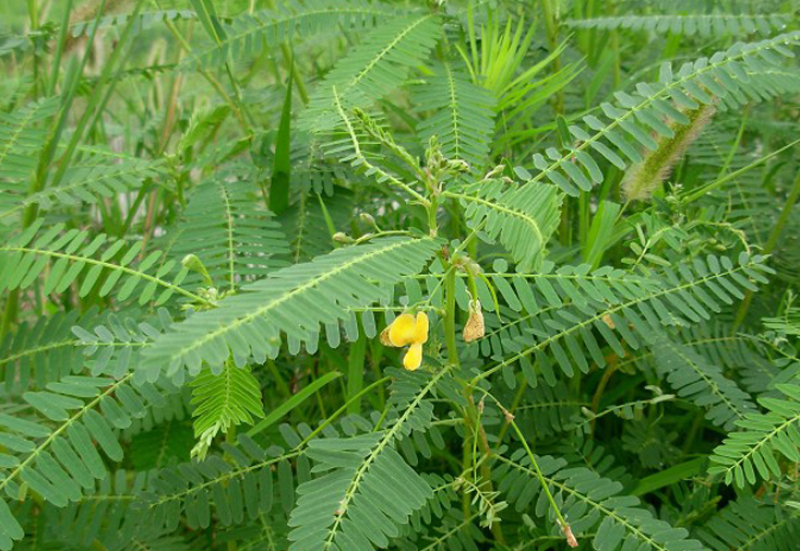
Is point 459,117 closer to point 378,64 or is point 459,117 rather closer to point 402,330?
point 378,64

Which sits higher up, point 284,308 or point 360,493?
point 284,308

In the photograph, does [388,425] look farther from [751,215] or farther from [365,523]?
[751,215]

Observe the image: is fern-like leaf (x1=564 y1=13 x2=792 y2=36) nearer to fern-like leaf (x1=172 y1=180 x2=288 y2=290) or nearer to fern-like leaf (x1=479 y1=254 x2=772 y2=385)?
fern-like leaf (x1=479 y1=254 x2=772 y2=385)

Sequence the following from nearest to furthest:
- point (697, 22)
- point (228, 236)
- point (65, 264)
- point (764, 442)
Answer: point (764, 442), point (65, 264), point (228, 236), point (697, 22)

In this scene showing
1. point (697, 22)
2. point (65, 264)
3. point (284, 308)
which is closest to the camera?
point (284, 308)

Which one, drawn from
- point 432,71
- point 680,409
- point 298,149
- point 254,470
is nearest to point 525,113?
point 432,71

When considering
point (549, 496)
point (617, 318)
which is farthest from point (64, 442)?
point (617, 318)

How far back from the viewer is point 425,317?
0.64 m

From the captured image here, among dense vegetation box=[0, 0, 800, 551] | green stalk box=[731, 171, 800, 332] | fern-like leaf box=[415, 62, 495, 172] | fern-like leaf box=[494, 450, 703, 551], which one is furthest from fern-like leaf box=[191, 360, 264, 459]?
green stalk box=[731, 171, 800, 332]

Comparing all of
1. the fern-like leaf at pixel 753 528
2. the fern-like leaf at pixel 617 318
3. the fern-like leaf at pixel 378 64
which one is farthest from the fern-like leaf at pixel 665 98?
the fern-like leaf at pixel 753 528

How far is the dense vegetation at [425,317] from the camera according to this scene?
0.67 metres

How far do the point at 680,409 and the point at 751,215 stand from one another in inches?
10.8

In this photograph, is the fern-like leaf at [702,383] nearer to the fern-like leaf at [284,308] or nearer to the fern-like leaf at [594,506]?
the fern-like leaf at [594,506]

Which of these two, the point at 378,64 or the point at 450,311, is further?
the point at 378,64
